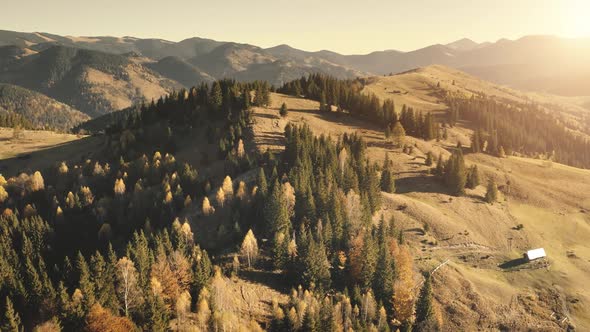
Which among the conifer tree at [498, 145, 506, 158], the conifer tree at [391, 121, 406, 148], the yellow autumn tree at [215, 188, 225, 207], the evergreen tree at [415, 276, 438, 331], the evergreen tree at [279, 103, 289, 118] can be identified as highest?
the evergreen tree at [279, 103, 289, 118]

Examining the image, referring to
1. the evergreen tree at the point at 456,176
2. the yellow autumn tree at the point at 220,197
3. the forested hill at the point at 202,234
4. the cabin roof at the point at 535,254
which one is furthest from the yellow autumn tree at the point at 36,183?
the cabin roof at the point at 535,254

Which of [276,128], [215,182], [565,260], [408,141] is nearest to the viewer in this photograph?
[565,260]

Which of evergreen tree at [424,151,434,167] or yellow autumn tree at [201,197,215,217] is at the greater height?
evergreen tree at [424,151,434,167]

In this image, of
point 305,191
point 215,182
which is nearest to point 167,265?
point 305,191

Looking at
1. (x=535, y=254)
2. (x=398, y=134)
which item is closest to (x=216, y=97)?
(x=398, y=134)

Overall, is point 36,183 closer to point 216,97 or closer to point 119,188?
point 119,188

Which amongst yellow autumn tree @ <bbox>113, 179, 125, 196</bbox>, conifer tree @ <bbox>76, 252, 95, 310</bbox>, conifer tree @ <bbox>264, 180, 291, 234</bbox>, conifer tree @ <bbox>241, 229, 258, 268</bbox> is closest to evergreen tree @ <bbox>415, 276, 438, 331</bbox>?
conifer tree @ <bbox>264, 180, 291, 234</bbox>

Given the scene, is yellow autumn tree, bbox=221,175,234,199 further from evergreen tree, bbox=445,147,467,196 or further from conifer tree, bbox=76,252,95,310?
evergreen tree, bbox=445,147,467,196

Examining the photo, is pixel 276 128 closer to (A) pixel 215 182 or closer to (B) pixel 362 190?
(A) pixel 215 182
